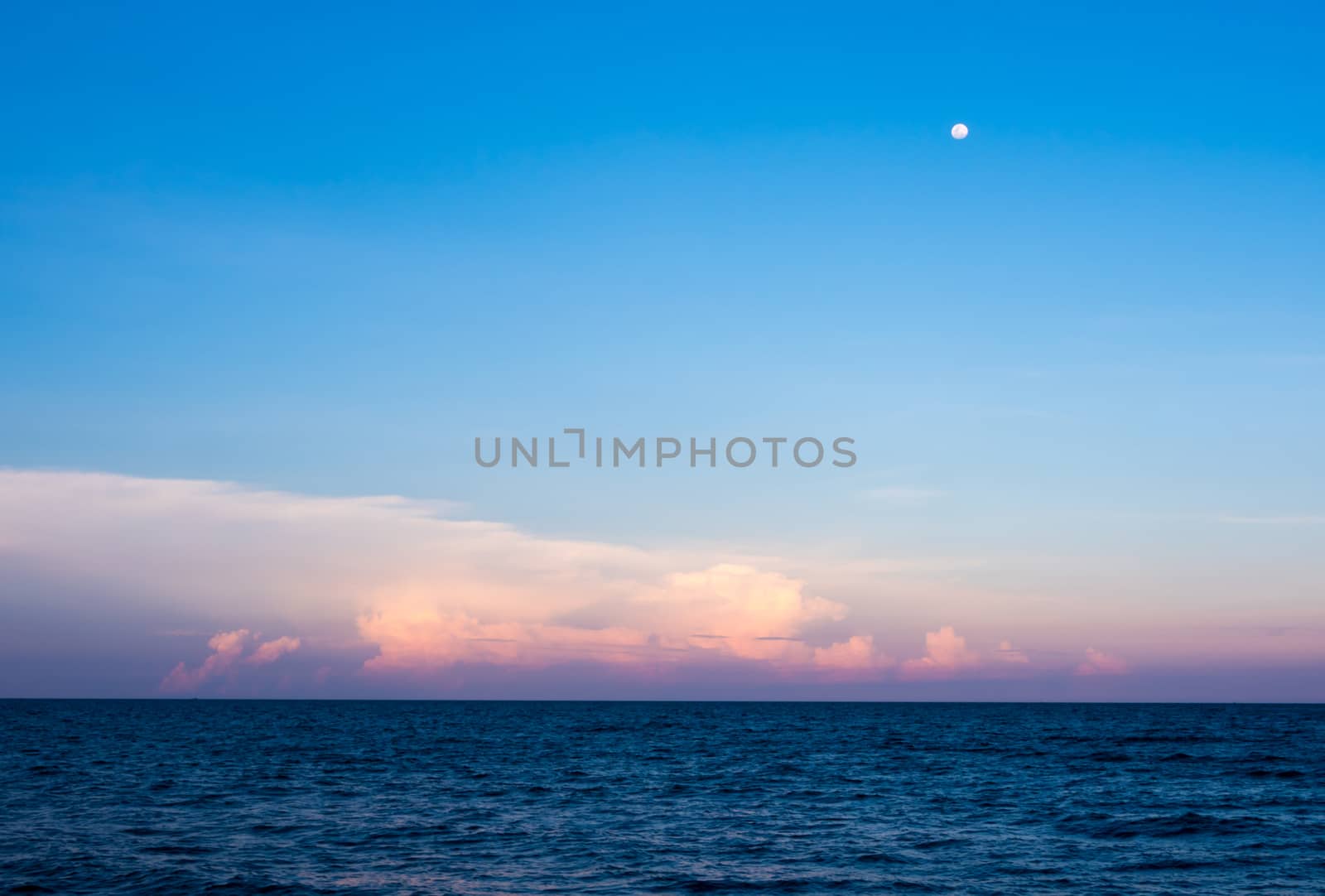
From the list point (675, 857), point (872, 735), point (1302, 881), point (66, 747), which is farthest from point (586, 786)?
point (872, 735)

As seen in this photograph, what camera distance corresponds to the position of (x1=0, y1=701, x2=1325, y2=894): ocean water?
2905 cm

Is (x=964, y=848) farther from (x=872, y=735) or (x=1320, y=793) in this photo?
(x=872, y=735)

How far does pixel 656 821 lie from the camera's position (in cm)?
3962

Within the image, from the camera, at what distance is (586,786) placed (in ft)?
170

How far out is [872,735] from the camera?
107m

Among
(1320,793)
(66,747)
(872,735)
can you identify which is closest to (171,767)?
(66,747)

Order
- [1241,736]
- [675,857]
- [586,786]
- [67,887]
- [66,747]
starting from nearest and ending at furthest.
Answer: [67,887] < [675,857] < [586,786] < [66,747] < [1241,736]

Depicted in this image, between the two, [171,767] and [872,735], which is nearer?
[171,767]

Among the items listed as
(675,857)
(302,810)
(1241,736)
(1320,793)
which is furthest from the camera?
(1241,736)

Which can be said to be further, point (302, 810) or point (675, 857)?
point (302, 810)

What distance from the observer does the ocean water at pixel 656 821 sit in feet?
95.3

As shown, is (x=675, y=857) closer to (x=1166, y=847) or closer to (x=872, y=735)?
(x=1166, y=847)

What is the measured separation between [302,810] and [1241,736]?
314 feet

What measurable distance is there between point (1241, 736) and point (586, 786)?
80.4 metres
